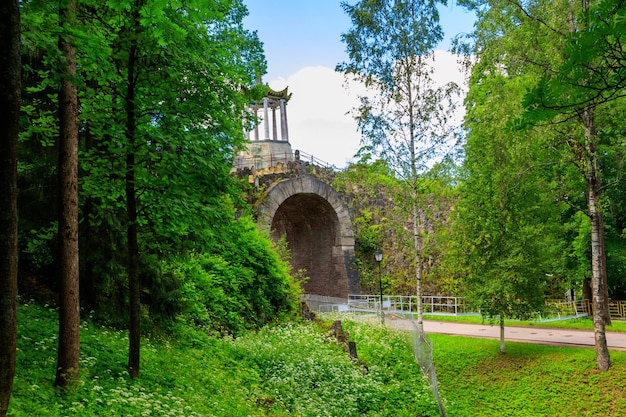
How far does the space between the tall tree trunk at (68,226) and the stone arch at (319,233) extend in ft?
70.2

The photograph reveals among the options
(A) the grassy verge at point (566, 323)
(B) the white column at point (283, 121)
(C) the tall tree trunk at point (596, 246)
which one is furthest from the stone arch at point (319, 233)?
(C) the tall tree trunk at point (596, 246)

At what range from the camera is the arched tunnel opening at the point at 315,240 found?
31.5m

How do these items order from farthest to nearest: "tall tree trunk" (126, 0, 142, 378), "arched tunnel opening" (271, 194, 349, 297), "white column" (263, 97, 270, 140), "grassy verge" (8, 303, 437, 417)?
"white column" (263, 97, 270, 140) → "arched tunnel opening" (271, 194, 349, 297) → "tall tree trunk" (126, 0, 142, 378) → "grassy verge" (8, 303, 437, 417)

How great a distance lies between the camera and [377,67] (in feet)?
53.6

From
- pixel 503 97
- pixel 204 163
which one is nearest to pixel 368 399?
pixel 204 163

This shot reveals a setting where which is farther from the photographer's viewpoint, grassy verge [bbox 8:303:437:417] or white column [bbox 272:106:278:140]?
white column [bbox 272:106:278:140]

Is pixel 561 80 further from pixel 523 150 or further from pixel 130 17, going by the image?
pixel 523 150

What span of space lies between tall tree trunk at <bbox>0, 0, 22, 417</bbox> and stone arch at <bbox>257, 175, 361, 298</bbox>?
23928mm

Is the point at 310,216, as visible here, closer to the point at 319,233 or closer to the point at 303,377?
the point at 319,233

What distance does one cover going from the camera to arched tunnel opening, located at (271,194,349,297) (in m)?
31.5

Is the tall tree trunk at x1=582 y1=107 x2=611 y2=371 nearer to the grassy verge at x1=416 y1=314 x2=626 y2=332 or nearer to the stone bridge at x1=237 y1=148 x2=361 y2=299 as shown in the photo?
the grassy verge at x1=416 y1=314 x2=626 y2=332

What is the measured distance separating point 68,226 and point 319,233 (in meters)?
27.5

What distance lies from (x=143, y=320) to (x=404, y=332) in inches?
328

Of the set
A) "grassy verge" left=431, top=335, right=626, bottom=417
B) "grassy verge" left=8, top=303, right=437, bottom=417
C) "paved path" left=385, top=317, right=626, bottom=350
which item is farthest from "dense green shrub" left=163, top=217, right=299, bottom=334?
"grassy verge" left=431, top=335, right=626, bottom=417
